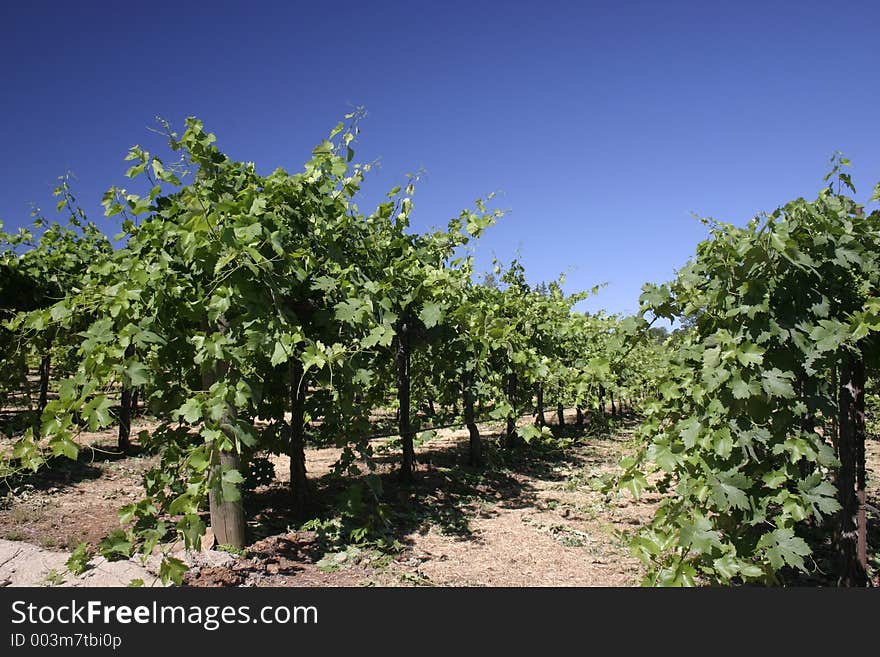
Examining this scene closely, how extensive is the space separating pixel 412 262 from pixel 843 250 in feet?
8.72

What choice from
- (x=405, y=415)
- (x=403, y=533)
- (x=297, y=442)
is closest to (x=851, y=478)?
(x=403, y=533)

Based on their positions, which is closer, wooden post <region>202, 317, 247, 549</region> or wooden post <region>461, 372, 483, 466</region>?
wooden post <region>202, 317, 247, 549</region>

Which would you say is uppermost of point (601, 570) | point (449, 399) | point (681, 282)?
point (681, 282)

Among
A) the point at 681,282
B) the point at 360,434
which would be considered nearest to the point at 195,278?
the point at 360,434

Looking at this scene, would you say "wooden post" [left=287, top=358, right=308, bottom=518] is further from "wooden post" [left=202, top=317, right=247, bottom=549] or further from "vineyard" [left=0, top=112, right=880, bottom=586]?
"wooden post" [left=202, top=317, right=247, bottom=549]

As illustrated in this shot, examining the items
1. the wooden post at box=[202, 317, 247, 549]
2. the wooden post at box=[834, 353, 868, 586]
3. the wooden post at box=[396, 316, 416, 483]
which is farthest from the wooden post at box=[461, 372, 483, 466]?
the wooden post at box=[834, 353, 868, 586]

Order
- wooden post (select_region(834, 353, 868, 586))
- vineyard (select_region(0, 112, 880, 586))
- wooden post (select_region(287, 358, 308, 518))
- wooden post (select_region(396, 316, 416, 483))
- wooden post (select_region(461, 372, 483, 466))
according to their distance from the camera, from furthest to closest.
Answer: wooden post (select_region(461, 372, 483, 466)) → wooden post (select_region(396, 316, 416, 483)) → wooden post (select_region(287, 358, 308, 518)) → wooden post (select_region(834, 353, 868, 586)) → vineyard (select_region(0, 112, 880, 586))

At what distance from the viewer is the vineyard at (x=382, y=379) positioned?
243cm

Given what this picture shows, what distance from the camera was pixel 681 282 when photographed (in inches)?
110

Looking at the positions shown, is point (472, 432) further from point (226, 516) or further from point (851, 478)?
point (851, 478)

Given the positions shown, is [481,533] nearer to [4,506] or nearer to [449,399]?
[449,399]

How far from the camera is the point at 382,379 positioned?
5.79 meters

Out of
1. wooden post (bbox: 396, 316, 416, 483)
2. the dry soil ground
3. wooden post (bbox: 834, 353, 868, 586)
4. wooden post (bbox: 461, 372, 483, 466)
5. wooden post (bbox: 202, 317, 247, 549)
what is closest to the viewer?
wooden post (bbox: 834, 353, 868, 586)

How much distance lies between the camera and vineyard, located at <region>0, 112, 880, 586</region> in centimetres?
243
